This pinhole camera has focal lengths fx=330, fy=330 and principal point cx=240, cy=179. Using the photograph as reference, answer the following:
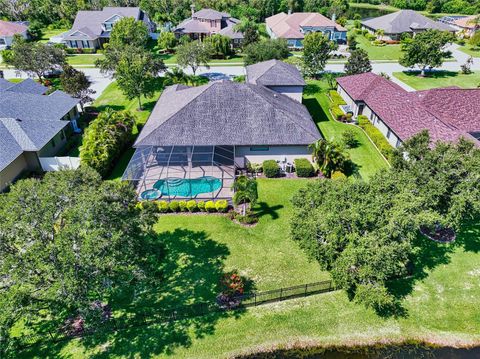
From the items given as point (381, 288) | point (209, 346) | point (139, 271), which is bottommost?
point (209, 346)

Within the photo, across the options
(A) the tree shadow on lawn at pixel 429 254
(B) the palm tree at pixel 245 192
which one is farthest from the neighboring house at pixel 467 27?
(B) the palm tree at pixel 245 192

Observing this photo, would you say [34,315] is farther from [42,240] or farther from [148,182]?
[148,182]

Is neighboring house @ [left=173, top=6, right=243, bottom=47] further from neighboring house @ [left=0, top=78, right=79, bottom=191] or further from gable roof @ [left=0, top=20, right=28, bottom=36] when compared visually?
neighboring house @ [left=0, top=78, right=79, bottom=191]

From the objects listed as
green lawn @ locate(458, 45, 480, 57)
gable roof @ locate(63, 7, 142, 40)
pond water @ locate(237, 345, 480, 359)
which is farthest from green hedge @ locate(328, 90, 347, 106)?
gable roof @ locate(63, 7, 142, 40)

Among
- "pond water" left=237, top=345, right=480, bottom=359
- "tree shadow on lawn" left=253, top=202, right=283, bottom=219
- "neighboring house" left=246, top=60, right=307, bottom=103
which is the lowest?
"pond water" left=237, top=345, right=480, bottom=359

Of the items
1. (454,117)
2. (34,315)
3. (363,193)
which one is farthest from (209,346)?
(454,117)

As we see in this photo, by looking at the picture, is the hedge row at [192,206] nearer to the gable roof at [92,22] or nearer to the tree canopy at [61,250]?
the tree canopy at [61,250]
